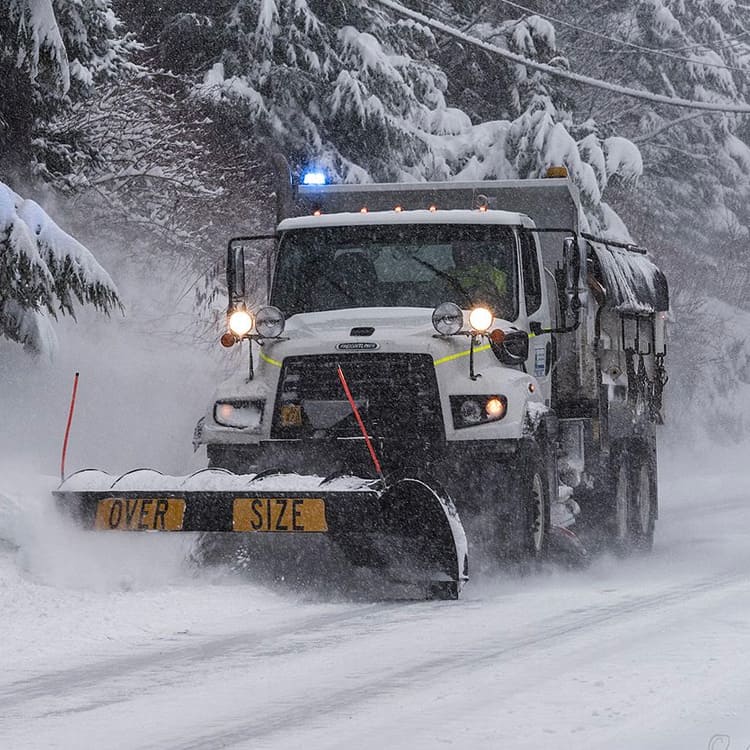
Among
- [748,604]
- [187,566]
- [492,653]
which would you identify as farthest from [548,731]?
[187,566]

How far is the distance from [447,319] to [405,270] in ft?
3.29

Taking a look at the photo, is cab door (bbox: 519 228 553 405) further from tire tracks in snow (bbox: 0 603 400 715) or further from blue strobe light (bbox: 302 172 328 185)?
tire tracks in snow (bbox: 0 603 400 715)

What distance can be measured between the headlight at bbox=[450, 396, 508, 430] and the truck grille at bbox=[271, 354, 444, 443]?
11 cm

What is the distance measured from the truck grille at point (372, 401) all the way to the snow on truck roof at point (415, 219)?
134 centimetres

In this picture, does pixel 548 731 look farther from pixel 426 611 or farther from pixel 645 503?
pixel 645 503

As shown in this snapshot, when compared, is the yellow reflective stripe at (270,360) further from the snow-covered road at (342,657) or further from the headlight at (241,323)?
the snow-covered road at (342,657)

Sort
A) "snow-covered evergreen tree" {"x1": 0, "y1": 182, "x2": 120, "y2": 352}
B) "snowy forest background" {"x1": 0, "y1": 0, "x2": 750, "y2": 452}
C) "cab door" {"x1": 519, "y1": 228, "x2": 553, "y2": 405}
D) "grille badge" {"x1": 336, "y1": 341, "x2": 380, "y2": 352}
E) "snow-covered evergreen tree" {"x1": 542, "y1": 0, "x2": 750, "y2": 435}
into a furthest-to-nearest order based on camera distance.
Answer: "snow-covered evergreen tree" {"x1": 542, "y1": 0, "x2": 750, "y2": 435} < "snowy forest background" {"x1": 0, "y1": 0, "x2": 750, "y2": 452} < "snow-covered evergreen tree" {"x1": 0, "y1": 182, "x2": 120, "y2": 352} < "cab door" {"x1": 519, "y1": 228, "x2": 553, "y2": 405} < "grille badge" {"x1": 336, "y1": 341, "x2": 380, "y2": 352}

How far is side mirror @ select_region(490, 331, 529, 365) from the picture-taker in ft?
32.0

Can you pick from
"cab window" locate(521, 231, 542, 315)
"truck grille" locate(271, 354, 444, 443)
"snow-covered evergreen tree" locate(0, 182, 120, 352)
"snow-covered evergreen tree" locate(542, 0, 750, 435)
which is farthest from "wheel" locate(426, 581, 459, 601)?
"snow-covered evergreen tree" locate(542, 0, 750, 435)

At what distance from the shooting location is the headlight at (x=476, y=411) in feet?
30.1

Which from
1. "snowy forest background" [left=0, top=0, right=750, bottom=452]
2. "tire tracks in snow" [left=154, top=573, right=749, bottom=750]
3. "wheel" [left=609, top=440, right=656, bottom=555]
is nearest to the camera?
"tire tracks in snow" [left=154, top=573, right=749, bottom=750]

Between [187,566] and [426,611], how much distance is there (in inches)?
65.6

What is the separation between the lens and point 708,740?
4934 millimetres

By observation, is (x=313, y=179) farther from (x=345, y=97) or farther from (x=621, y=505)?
(x=345, y=97)
